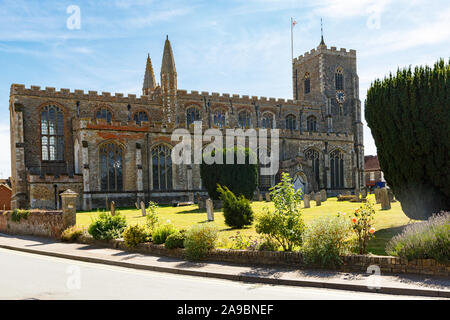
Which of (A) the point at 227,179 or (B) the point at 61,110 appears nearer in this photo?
(A) the point at 227,179

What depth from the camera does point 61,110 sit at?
118 feet

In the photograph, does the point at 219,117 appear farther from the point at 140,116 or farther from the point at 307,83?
the point at 307,83

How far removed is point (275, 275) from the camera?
899cm

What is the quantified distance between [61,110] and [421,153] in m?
31.2

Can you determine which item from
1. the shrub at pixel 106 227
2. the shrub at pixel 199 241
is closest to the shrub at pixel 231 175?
A: the shrub at pixel 106 227

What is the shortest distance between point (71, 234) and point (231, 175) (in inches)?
496

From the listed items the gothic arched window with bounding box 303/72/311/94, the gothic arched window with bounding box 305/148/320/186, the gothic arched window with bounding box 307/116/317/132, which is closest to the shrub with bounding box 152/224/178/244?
the gothic arched window with bounding box 305/148/320/186

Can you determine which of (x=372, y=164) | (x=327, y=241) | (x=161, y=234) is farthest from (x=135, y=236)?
(x=372, y=164)

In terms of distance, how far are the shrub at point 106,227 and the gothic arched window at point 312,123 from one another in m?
36.5

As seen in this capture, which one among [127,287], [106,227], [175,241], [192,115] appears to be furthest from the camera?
[192,115]

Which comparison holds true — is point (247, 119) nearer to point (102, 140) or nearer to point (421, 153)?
point (102, 140)

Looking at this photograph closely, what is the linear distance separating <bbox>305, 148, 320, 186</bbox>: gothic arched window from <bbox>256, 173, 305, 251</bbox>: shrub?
31.3 m
